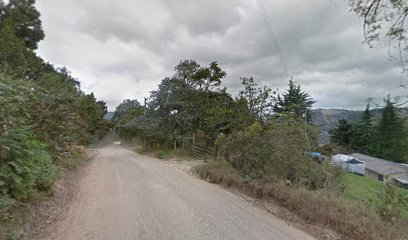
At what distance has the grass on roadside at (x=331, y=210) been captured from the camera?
452 centimetres

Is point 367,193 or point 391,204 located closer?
point 391,204

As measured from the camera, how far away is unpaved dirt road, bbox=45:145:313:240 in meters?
4.80

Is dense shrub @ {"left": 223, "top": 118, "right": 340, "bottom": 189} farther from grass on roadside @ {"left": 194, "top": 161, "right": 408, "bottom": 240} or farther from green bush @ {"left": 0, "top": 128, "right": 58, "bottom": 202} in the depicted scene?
green bush @ {"left": 0, "top": 128, "right": 58, "bottom": 202}

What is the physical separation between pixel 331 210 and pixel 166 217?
11.0 ft

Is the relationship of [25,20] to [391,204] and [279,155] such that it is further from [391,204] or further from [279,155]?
[391,204]

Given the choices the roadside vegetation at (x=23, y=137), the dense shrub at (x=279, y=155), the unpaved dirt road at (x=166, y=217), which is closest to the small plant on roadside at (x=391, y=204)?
the unpaved dirt road at (x=166, y=217)

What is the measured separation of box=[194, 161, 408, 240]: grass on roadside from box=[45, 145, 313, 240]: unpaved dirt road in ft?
1.86

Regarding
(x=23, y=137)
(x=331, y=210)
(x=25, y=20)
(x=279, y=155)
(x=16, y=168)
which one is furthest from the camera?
(x=25, y=20)

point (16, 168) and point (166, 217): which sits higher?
point (16, 168)

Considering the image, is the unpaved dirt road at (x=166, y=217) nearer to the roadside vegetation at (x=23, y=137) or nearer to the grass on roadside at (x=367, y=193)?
the roadside vegetation at (x=23, y=137)

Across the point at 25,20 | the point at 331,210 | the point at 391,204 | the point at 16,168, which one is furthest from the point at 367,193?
the point at 25,20

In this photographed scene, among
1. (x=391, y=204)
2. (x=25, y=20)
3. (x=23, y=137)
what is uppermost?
(x=25, y=20)

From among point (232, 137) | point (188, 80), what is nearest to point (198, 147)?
point (188, 80)

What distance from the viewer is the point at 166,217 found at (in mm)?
5680
